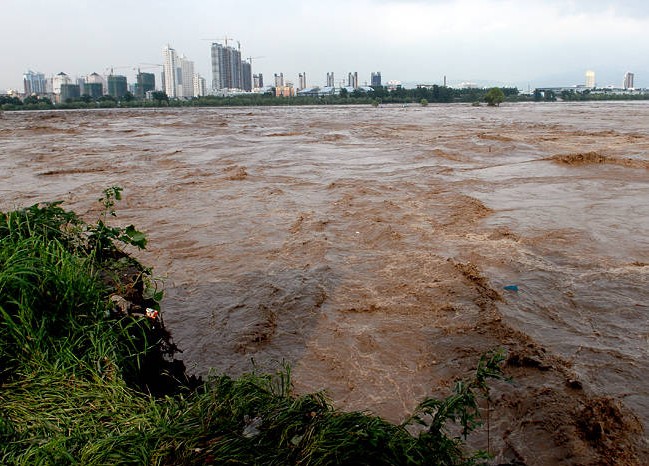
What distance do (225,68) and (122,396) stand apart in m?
173

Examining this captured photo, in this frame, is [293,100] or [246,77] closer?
[293,100]

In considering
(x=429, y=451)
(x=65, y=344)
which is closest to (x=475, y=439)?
(x=429, y=451)

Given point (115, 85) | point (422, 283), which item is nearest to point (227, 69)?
point (115, 85)

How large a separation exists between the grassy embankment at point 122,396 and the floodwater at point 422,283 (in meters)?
0.48

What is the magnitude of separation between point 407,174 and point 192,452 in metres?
10.6

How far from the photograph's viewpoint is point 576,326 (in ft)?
14.3

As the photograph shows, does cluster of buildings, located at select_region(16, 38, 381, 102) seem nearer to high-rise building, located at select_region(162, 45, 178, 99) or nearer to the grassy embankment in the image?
high-rise building, located at select_region(162, 45, 178, 99)

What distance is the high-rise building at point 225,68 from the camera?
164500 millimetres

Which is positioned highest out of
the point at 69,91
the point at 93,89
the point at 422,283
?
the point at 93,89

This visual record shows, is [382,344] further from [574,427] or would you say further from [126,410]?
[126,410]

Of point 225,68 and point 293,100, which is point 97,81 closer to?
point 225,68

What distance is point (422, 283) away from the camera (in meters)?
5.39

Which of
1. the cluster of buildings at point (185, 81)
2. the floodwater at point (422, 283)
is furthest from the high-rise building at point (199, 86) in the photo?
the floodwater at point (422, 283)

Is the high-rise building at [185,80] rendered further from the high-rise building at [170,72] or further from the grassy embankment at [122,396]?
the grassy embankment at [122,396]
